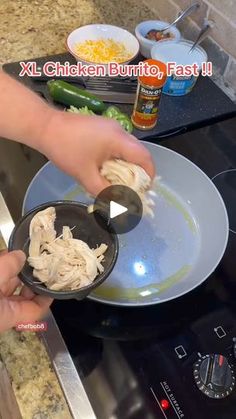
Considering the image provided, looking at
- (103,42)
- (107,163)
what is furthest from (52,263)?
(103,42)

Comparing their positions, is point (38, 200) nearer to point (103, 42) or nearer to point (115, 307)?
point (115, 307)

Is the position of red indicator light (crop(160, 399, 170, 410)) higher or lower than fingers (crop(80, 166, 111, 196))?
lower

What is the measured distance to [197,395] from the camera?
0.69 meters

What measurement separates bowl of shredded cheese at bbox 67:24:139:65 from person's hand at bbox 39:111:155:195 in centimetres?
43

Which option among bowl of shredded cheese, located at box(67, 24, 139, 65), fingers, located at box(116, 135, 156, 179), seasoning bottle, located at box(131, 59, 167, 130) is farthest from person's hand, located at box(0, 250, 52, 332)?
bowl of shredded cheese, located at box(67, 24, 139, 65)

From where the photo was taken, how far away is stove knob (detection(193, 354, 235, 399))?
0.69 metres

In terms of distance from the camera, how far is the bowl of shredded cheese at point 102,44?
1.15 metres

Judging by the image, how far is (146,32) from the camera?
121 centimetres

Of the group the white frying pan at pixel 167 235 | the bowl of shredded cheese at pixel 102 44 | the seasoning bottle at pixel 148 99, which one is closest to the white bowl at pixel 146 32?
the bowl of shredded cheese at pixel 102 44

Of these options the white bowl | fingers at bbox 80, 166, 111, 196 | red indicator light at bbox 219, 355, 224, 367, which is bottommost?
red indicator light at bbox 219, 355, 224, 367

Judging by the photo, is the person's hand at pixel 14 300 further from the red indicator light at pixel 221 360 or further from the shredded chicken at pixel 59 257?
the red indicator light at pixel 221 360

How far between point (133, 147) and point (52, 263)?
0.21 metres

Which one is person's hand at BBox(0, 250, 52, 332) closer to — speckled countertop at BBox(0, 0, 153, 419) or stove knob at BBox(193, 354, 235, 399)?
stove knob at BBox(193, 354, 235, 399)

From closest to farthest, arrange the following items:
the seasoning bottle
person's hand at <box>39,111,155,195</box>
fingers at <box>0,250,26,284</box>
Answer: fingers at <box>0,250,26,284</box>, person's hand at <box>39,111,155,195</box>, the seasoning bottle
